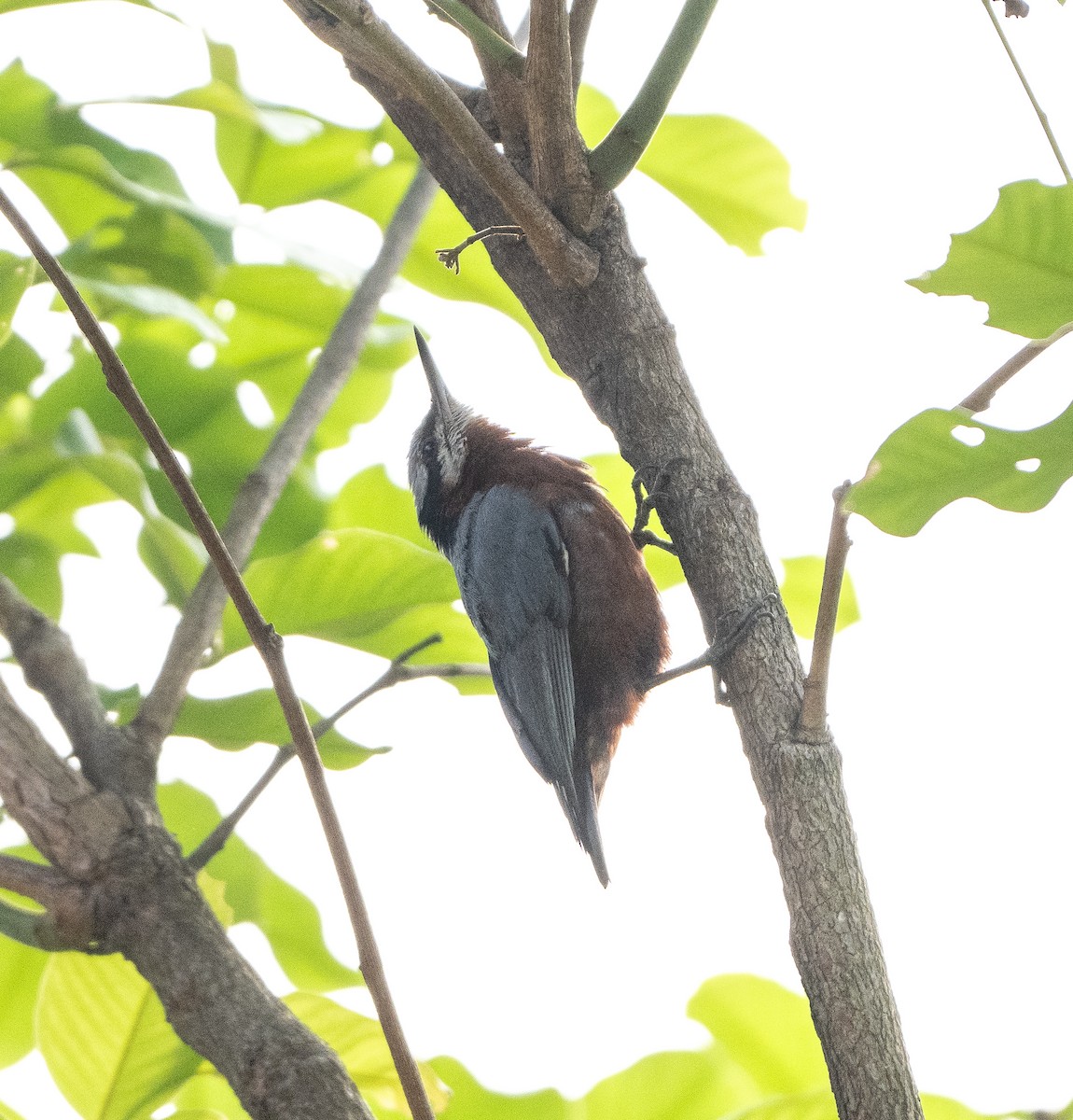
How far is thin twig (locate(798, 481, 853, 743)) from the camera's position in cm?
137

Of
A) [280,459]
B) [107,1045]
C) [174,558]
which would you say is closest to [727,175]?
[280,459]

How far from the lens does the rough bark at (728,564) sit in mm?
1453

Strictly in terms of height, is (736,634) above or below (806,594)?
below

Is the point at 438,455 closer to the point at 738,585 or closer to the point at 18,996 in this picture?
the point at 18,996

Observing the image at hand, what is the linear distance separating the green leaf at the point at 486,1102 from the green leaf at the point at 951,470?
1.01m

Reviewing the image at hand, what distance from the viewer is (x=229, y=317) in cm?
267

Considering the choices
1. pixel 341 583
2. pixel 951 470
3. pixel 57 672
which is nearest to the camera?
pixel 951 470

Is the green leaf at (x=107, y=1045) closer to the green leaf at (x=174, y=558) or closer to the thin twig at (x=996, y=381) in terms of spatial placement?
the green leaf at (x=174, y=558)

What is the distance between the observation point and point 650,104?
153 cm

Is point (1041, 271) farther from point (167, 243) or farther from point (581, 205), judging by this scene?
point (167, 243)

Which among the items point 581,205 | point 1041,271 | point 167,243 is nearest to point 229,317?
point 167,243

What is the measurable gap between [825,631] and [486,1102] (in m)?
0.87

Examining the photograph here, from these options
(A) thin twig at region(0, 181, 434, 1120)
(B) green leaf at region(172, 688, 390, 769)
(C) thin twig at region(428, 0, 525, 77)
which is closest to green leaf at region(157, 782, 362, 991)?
(B) green leaf at region(172, 688, 390, 769)

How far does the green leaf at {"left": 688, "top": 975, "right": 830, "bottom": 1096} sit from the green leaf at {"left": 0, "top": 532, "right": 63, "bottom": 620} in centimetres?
145
